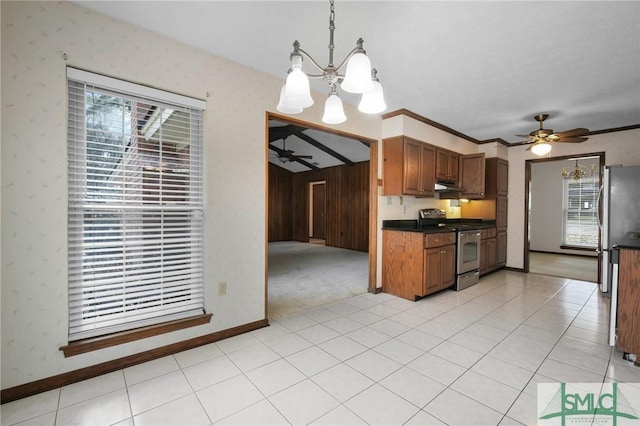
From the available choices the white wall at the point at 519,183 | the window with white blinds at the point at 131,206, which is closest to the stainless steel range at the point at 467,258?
the white wall at the point at 519,183

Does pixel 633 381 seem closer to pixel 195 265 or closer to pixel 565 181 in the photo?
pixel 195 265

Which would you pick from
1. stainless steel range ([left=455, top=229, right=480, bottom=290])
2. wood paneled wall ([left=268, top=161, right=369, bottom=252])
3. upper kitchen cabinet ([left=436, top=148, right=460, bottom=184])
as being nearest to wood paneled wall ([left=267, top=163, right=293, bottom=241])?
wood paneled wall ([left=268, top=161, right=369, bottom=252])

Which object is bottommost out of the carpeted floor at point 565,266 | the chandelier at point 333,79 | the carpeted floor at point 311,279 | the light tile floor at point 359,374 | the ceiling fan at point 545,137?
the carpeted floor at point 311,279

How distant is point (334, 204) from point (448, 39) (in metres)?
6.95

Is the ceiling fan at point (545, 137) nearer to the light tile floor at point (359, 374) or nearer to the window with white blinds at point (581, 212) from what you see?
the light tile floor at point (359, 374)

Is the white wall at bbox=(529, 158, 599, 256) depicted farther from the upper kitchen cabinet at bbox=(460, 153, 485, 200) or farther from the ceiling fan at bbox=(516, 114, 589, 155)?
the ceiling fan at bbox=(516, 114, 589, 155)

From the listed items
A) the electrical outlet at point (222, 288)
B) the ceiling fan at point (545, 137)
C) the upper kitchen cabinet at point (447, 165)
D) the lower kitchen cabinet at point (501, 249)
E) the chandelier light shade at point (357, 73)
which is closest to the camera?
the chandelier light shade at point (357, 73)

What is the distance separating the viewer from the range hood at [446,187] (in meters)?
4.60

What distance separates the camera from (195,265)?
2459 millimetres

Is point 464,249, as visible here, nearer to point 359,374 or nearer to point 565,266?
point 359,374

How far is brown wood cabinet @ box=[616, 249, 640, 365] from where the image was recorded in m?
2.19

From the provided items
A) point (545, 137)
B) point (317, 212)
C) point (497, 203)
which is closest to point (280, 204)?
point (317, 212)

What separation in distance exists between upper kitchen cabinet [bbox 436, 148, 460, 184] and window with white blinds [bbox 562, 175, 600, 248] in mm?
4986

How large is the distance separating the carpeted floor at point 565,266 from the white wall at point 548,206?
1.32 ft
